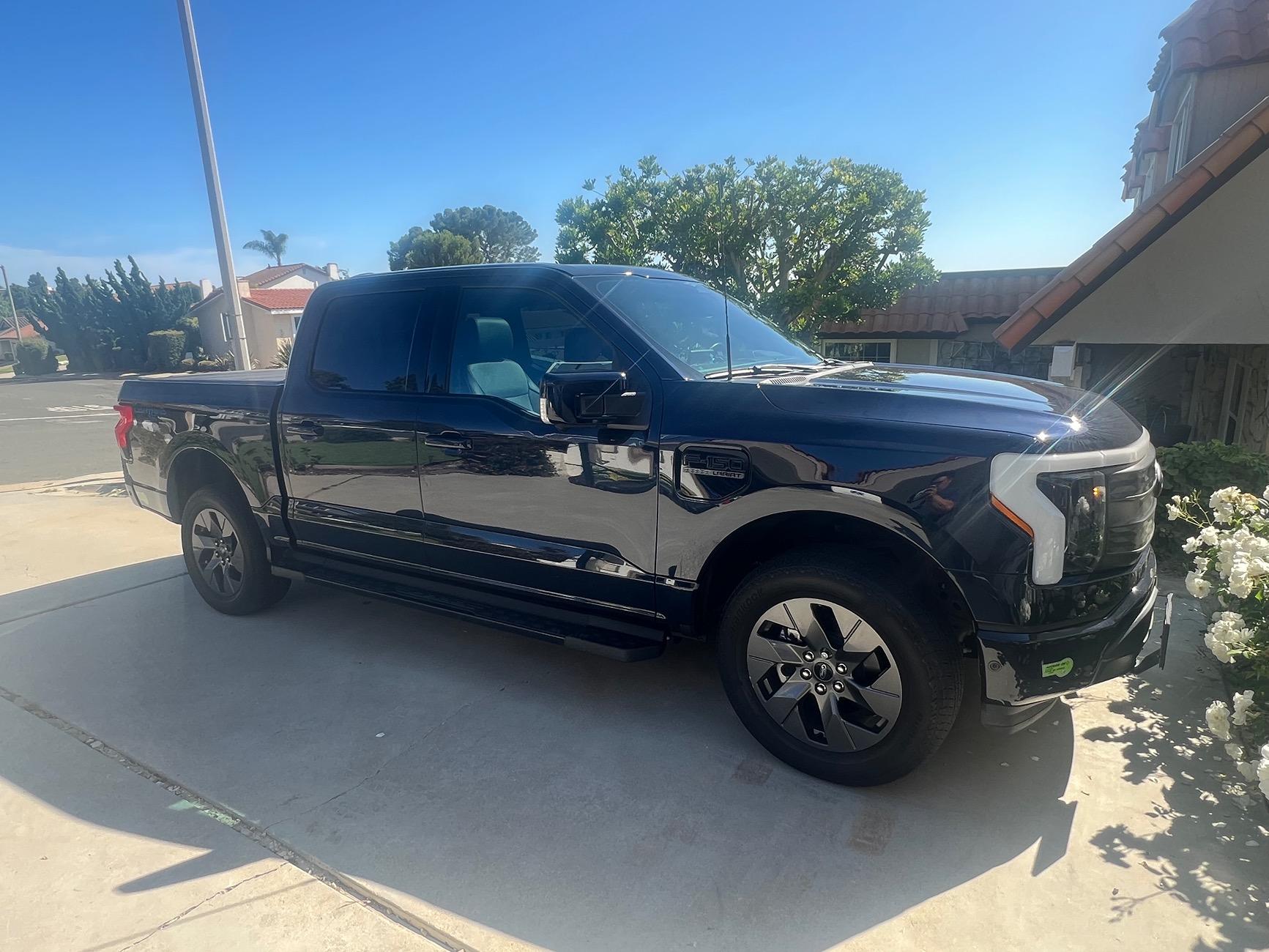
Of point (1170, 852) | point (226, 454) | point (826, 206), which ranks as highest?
point (826, 206)

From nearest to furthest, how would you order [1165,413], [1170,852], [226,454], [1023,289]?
1. [1170,852]
2. [226,454]
3. [1165,413]
4. [1023,289]

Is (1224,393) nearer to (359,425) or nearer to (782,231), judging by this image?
(782,231)

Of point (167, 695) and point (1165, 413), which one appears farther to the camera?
point (1165, 413)

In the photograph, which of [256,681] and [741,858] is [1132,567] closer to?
[741,858]

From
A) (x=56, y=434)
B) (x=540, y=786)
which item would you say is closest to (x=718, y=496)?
(x=540, y=786)

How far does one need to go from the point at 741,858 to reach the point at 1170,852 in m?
1.43

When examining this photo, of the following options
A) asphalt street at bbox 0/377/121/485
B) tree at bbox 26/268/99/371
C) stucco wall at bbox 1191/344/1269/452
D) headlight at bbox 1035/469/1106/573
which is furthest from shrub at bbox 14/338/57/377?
headlight at bbox 1035/469/1106/573

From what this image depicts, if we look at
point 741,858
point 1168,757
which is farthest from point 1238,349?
point 741,858

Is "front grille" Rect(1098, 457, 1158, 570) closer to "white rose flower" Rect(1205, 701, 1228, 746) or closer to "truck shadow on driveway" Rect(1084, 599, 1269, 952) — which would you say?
"white rose flower" Rect(1205, 701, 1228, 746)

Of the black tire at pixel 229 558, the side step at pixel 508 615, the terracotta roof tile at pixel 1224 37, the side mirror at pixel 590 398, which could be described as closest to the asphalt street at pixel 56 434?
the black tire at pixel 229 558

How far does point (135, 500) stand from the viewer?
5.30m

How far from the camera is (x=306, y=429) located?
4168 mm

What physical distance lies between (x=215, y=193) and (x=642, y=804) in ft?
29.8

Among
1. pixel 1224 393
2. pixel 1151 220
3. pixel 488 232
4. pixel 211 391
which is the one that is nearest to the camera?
pixel 211 391
